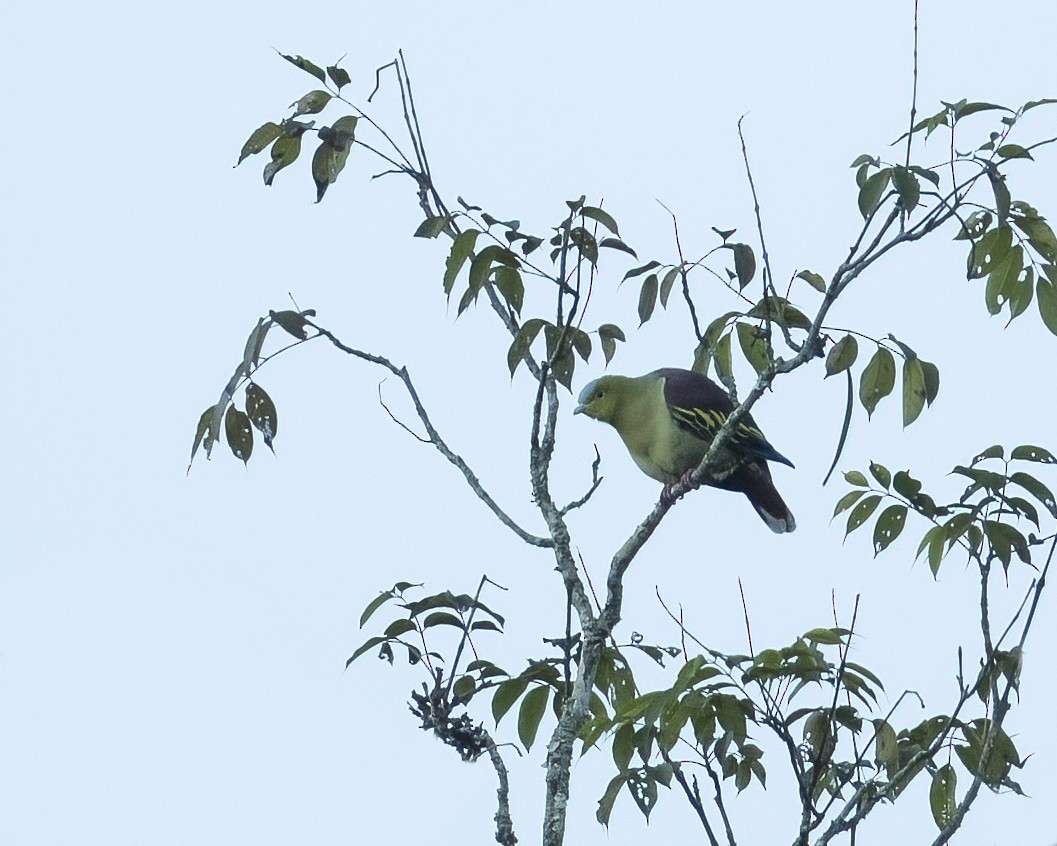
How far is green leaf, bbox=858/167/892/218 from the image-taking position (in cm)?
284

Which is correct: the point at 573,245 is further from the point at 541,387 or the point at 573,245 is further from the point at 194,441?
the point at 194,441

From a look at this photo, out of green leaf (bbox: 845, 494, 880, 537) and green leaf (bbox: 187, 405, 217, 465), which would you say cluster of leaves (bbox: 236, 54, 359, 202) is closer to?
green leaf (bbox: 187, 405, 217, 465)

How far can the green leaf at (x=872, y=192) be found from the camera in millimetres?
2838

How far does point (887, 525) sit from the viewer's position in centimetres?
349

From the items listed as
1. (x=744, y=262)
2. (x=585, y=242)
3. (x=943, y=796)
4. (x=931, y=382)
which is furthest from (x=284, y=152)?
(x=943, y=796)

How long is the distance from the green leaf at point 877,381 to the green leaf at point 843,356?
0.05 metres

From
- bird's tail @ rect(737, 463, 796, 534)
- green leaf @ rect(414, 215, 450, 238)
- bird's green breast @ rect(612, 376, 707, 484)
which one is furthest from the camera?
bird's tail @ rect(737, 463, 796, 534)

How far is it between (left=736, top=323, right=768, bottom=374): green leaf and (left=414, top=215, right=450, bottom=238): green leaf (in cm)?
93

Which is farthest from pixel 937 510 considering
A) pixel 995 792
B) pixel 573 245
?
pixel 573 245

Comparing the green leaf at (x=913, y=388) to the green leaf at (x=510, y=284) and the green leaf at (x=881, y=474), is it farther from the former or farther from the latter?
the green leaf at (x=510, y=284)

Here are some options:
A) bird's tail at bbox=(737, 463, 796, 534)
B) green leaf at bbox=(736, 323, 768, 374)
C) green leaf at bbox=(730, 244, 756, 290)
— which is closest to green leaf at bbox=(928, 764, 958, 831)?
green leaf at bbox=(736, 323, 768, 374)

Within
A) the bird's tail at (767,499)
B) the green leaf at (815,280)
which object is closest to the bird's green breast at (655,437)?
the bird's tail at (767,499)

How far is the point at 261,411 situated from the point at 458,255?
67 cm

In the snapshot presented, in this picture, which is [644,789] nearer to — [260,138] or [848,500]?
[848,500]
